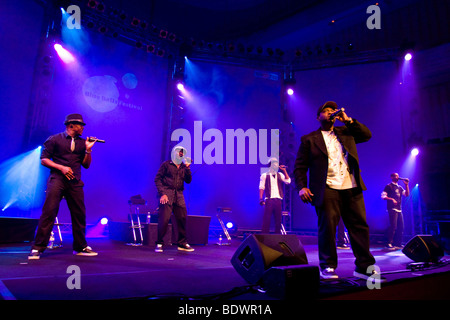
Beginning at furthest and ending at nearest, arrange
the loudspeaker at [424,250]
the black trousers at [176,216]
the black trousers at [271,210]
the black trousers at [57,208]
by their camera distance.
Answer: the black trousers at [271,210]
the black trousers at [176,216]
the loudspeaker at [424,250]
the black trousers at [57,208]

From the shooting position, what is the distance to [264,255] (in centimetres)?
252

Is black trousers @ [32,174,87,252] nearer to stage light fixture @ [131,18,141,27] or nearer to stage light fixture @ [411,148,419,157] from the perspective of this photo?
stage light fixture @ [131,18,141,27]

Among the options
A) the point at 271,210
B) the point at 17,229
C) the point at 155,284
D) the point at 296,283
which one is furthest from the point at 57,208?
the point at 271,210

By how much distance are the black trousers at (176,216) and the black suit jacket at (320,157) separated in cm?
296

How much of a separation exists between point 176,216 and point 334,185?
3.39 metres

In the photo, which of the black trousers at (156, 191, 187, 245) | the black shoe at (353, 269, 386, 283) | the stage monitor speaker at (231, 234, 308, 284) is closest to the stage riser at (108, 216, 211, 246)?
the black trousers at (156, 191, 187, 245)

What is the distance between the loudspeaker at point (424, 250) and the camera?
409cm

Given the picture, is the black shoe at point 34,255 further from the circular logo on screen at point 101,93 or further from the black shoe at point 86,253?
the circular logo on screen at point 101,93

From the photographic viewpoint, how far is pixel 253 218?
10047 mm

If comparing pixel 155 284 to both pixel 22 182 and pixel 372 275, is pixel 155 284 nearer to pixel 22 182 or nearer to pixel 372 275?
pixel 372 275

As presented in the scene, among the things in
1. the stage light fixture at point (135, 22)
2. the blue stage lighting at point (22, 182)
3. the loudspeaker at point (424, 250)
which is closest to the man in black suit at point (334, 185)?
the loudspeaker at point (424, 250)

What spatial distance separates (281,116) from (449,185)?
5569 millimetres

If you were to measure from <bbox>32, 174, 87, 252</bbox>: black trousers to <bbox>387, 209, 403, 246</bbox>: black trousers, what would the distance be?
274 inches
